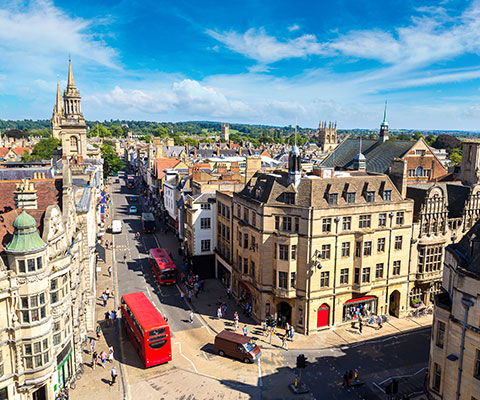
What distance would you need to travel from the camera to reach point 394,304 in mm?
47812

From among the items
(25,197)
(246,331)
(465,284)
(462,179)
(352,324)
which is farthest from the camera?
(462,179)

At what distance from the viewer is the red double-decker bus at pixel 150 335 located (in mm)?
34656

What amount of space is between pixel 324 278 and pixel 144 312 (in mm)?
19177

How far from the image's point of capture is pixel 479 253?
2588cm

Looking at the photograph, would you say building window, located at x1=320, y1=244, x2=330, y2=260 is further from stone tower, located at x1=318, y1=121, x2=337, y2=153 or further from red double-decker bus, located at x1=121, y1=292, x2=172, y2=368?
stone tower, located at x1=318, y1=121, x2=337, y2=153

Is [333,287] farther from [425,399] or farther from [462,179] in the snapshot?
[462,179]

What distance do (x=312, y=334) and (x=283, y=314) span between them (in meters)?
3.97

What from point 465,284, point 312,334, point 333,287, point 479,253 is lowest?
point 312,334

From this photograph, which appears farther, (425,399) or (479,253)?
(425,399)

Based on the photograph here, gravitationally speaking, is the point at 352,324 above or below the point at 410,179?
below

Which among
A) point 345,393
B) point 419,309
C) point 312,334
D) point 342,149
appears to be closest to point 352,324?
point 312,334

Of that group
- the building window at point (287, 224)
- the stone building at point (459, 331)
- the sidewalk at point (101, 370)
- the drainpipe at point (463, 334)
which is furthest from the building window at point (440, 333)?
the sidewalk at point (101, 370)

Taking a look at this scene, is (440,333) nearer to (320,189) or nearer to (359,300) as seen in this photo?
A: (359,300)

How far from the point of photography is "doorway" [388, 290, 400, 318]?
155ft
